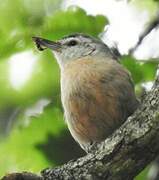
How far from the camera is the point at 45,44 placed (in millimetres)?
5957

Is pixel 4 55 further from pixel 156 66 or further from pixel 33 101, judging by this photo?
pixel 156 66

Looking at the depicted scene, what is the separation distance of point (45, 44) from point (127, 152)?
2.14 meters

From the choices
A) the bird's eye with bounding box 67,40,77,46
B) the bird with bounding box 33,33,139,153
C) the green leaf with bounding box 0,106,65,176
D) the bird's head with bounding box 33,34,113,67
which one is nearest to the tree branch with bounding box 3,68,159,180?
the bird with bounding box 33,33,139,153

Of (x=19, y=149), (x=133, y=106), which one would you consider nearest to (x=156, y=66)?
(x=133, y=106)

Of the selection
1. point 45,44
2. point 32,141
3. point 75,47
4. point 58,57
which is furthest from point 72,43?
point 32,141

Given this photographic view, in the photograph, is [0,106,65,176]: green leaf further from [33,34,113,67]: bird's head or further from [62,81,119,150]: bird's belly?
[33,34,113,67]: bird's head

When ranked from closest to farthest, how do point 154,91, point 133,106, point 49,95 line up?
point 154,91 < point 133,106 < point 49,95

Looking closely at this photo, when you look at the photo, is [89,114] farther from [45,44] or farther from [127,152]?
[45,44]

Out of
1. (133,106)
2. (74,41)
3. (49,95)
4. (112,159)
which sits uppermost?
(74,41)

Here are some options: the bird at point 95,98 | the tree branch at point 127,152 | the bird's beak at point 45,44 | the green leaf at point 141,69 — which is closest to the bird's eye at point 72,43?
the bird's beak at point 45,44

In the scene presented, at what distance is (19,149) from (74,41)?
1.58 m

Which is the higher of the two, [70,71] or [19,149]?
[70,71]

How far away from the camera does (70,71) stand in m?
5.69

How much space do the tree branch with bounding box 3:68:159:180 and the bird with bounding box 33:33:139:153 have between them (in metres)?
0.72
